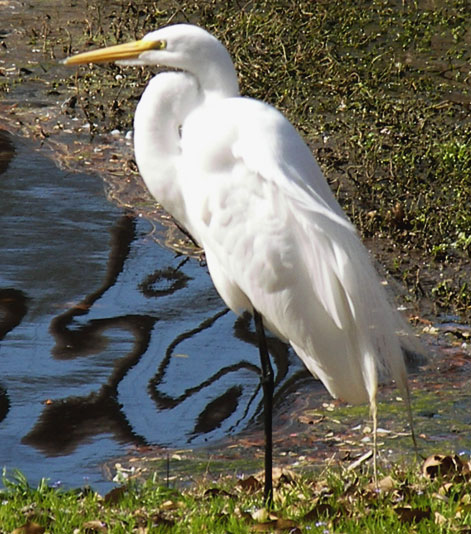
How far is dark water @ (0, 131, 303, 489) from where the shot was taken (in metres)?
5.04

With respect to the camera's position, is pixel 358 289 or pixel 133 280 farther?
pixel 133 280

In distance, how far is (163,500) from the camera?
392 centimetres

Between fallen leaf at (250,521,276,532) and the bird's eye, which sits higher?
the bird's eye

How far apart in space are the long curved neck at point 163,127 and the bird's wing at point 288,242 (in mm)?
104

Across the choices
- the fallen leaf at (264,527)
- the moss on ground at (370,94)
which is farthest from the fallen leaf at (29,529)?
the moss on ground at (370,94)

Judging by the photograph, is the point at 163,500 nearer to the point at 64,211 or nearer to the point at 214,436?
the point at 214,436

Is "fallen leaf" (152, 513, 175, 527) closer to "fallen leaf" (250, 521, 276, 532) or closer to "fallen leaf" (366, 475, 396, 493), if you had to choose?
"fallen leaf" (250, 521, 276, 532)

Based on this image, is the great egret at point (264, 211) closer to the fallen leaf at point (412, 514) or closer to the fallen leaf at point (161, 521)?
the fallen leaf at point (412, 514)

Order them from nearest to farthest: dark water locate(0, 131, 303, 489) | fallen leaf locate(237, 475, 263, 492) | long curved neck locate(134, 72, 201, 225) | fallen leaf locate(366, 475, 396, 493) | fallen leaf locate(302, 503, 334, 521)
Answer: fallen leaf locate(302, 503, 334, 521) → fallen leaf locate(366, 475, 396, 493) → long curved neck locate(134, 72, 201, 225) → fallen leaf locate(237, 475, 263, 492) → dark water locate(0, 131, 303, 489)

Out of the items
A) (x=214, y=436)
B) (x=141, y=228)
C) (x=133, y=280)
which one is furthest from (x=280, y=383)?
(x=141, y=228)

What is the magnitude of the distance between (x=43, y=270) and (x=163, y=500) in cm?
306

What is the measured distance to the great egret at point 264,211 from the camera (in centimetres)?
395

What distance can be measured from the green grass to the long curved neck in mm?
1117

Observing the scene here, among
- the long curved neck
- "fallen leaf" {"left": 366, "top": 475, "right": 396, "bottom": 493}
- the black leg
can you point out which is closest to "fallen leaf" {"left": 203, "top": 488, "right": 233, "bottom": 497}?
the black leg
